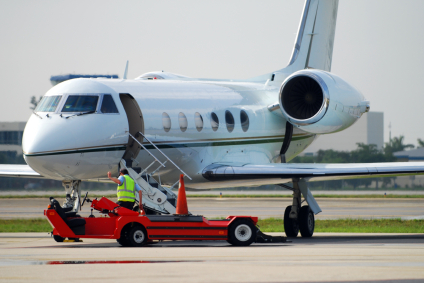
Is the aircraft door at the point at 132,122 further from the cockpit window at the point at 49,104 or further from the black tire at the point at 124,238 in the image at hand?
the black tire at the point at 124,238

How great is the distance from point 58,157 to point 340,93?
9.38 metres

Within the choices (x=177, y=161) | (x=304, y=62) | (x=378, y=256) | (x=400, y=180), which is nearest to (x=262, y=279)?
(x=378, y=256)

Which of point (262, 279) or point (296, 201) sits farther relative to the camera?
point (296, 201)

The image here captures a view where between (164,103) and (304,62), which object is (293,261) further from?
(304,62)

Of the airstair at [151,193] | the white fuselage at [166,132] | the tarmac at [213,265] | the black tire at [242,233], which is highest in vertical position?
the white fuselage at [166,132]

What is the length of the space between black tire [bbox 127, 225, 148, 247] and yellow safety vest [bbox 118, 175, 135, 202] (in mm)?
1214

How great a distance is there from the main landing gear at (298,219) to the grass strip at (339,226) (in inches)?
87.2

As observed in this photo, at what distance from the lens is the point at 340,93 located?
72.5 feet

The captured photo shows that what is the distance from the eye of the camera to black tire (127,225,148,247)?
15.7 m

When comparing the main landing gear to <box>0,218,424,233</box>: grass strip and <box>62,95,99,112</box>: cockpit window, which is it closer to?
<box>0,218,424,233</box>: grass strip

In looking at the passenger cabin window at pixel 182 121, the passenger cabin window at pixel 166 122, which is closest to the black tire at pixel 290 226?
the passenger cabin window at pixel 182 121

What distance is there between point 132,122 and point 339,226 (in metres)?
10.7

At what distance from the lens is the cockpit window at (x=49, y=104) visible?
58.6 ft

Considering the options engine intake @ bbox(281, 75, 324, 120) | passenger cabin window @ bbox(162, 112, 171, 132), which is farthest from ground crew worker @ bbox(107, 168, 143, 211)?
engine intake @ bbox(281, 75, 324, 120)
